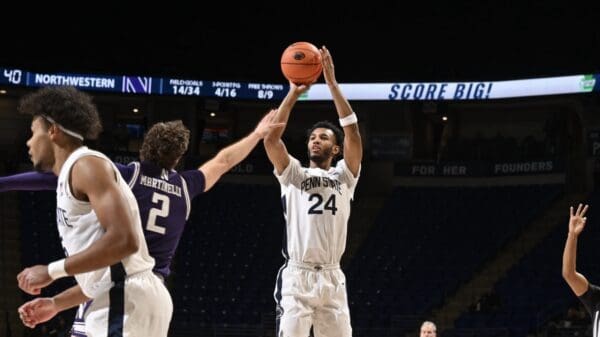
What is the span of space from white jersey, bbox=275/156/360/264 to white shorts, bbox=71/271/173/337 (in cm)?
303

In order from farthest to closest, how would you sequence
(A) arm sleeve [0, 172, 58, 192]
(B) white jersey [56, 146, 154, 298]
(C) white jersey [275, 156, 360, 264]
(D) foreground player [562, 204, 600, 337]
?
1. (D) foreground player [562, 204, 600, 337]
2. (C) white jersey [275, 156, 360, 264]
3. (A) arm sleeve [0, 172, 58, 192]
4. (B) white jersey [56, 146, 154, 298]

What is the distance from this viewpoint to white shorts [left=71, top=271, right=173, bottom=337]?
13.6 feet

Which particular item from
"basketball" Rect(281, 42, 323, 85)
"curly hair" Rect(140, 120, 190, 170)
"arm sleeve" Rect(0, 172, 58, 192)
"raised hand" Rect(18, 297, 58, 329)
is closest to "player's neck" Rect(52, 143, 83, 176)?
"raised hand" Rect(18, 297, 58, 329)

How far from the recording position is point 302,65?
7.48 metres

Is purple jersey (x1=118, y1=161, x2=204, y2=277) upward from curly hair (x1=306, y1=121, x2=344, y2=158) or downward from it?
downward

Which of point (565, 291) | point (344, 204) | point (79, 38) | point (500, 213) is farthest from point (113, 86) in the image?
point (344, 204)

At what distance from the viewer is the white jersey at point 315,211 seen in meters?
7.23

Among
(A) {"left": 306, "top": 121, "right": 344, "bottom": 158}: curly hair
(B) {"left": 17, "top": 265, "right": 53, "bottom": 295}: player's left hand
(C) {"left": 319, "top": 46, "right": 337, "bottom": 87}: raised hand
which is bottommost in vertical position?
(B) {"left": 17, "top": 265, "right": 53, "bottom": 295}: player's left hand

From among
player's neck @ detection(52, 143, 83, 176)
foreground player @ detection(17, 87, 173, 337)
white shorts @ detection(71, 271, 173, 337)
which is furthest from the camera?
white shorts @ detection(71, 271, 173, 337)

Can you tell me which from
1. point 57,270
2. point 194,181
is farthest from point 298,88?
point 57,270

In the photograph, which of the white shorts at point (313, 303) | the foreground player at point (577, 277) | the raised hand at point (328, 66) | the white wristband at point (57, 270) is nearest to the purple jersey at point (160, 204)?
the white wristband at point (57, 270)

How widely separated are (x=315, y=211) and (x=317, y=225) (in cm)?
12

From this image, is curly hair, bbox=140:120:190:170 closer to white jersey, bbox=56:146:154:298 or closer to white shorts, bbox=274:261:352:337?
white jersey, bbox=56:146:154:298

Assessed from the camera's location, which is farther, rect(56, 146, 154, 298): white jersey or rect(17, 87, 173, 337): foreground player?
rect(56, 146, 154, 298): white jersey
